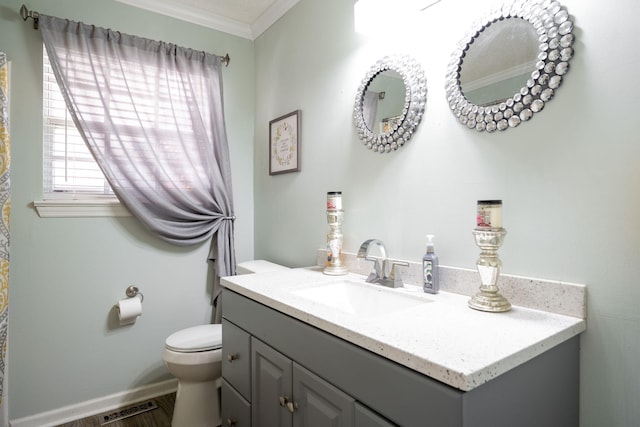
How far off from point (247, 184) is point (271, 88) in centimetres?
72

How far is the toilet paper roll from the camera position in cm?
204

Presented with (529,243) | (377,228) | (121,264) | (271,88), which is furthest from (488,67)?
(121,264)

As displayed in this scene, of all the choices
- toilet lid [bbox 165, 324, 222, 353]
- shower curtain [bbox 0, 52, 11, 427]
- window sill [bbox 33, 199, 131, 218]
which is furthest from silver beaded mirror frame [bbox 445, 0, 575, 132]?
shower curtain [bbox 0, 52, 11, 427]

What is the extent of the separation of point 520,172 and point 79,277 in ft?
7.63

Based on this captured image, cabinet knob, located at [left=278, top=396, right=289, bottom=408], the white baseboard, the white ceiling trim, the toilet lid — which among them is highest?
the white ceiling trim

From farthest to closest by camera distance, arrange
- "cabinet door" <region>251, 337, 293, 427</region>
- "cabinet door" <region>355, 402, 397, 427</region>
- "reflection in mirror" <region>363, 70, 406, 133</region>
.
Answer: "reflection in mirror" <region>363, 70, 406, 133</region>, "cabinet door" <region>251, 337, 293, 427</region>, "cabinet door" <region>355, 402, 397, 427</region>

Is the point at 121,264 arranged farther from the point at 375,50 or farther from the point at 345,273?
the point at 375,50

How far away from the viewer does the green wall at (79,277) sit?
1.87 m

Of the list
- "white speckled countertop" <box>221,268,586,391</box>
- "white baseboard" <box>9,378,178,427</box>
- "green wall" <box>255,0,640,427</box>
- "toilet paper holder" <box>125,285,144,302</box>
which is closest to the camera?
"white speckled countertop" <box>221,268,586,391</box>

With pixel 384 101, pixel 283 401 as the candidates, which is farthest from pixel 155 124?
pixel 283 401

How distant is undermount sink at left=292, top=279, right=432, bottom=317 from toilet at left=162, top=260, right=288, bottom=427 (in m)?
0.77

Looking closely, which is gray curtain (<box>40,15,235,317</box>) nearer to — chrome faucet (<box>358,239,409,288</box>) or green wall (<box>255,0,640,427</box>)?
green wall (<box>255,0,640,427</box>)

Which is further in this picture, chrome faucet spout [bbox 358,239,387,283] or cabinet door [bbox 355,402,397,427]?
chrome faucet spout [bbox 358,239,387,283]

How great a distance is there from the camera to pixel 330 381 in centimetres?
96
